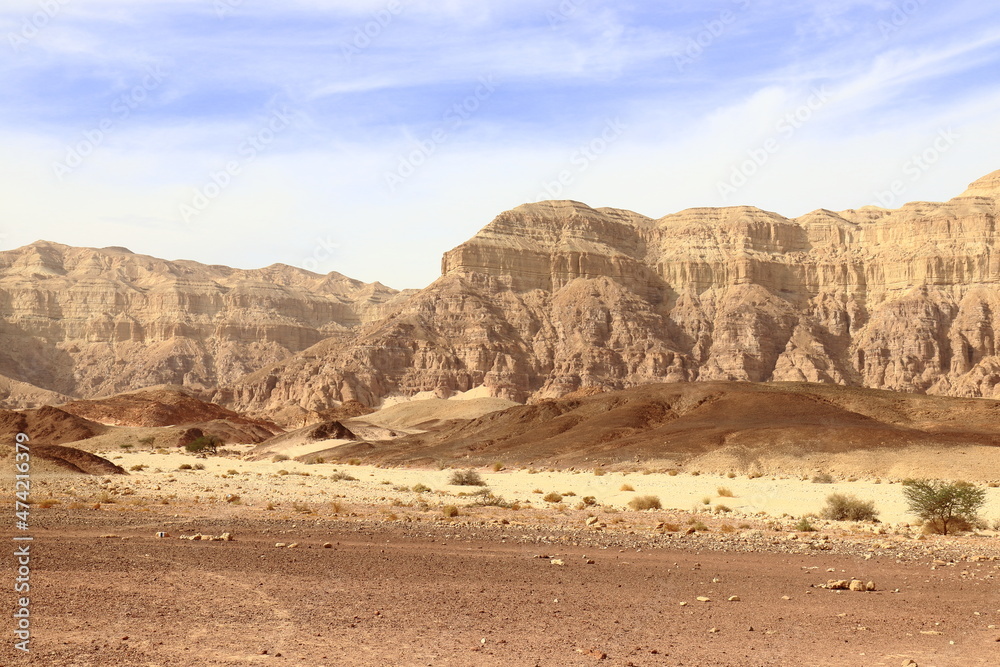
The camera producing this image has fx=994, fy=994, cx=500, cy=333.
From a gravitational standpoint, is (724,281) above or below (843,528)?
above

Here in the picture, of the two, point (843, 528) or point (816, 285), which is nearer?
point (843, 528)

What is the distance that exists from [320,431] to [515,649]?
2791 inches

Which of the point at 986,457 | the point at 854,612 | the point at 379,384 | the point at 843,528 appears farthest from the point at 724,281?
the point at 854,612

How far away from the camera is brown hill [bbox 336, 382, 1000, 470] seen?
168 feet

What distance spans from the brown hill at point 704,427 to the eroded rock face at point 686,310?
49.4 meters

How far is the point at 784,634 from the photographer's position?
11.0 m

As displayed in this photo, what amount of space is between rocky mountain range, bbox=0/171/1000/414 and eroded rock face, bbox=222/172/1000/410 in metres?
0.26

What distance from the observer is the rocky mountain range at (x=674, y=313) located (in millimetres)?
130250

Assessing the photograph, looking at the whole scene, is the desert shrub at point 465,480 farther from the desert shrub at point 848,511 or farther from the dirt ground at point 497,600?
the dirt ground at point 497,600

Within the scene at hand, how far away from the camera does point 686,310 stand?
148m

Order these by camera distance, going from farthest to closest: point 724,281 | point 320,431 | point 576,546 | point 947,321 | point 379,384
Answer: point 724,281
point 947,321
point 379,384
point 320,431
point 576,546

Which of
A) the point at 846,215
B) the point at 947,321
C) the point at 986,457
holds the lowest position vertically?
the point at 986,457

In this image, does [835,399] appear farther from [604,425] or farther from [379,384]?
[379,384]

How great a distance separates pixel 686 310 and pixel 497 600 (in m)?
138
